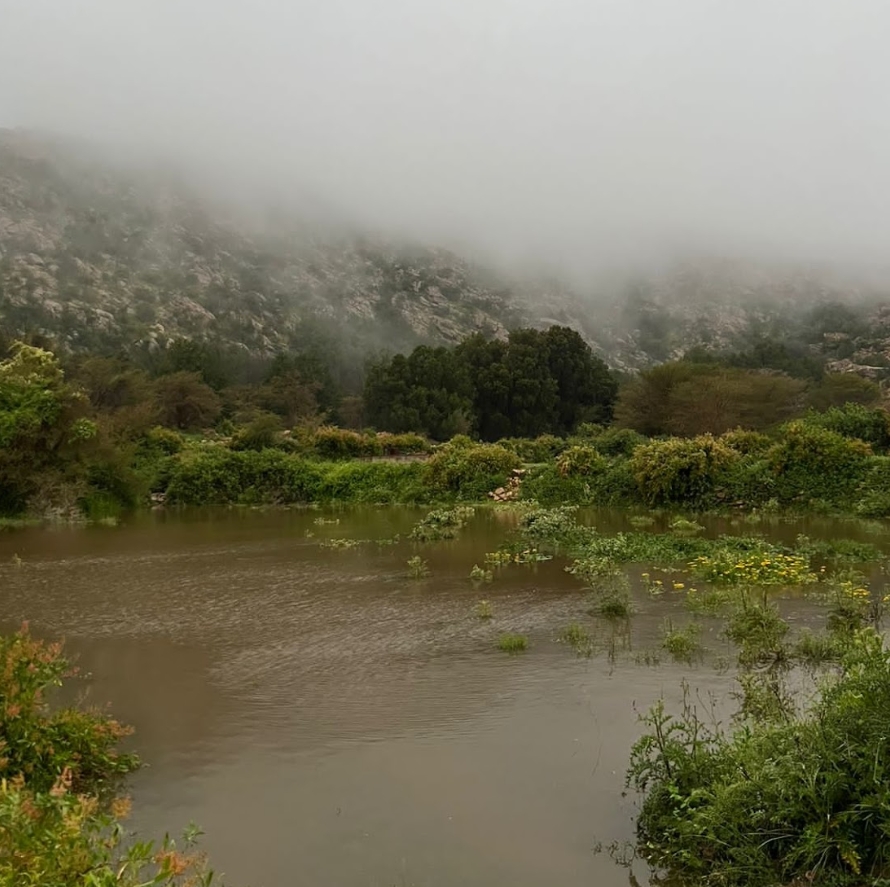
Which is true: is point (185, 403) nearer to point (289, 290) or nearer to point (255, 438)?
point (255, 438)

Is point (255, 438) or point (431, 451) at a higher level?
point (255, 438)

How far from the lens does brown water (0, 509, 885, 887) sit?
574 cm

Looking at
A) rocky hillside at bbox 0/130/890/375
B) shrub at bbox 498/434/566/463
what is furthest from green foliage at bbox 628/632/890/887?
rocky hillside at bbox 0/130/890/375

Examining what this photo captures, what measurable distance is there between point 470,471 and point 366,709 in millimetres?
22153

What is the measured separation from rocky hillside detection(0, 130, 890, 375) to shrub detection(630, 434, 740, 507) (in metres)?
65.0

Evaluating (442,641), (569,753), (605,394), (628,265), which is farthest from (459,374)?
(628,265)

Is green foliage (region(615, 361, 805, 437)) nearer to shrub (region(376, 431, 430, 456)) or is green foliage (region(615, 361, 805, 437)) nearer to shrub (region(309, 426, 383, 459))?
shrub (region(376, 431, 430, 456))

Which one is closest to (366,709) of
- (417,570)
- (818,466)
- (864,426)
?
(417,570)

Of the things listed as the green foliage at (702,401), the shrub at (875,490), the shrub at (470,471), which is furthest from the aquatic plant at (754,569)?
the green foliage at (702,401)

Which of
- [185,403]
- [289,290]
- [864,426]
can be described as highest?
[289,290]

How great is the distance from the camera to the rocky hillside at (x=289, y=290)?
8856 cm

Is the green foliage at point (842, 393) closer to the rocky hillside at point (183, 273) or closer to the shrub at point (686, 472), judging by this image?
the shrub at point (686, 472)

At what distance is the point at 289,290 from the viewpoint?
10719 centimetres

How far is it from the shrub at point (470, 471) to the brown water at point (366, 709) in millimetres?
13398
